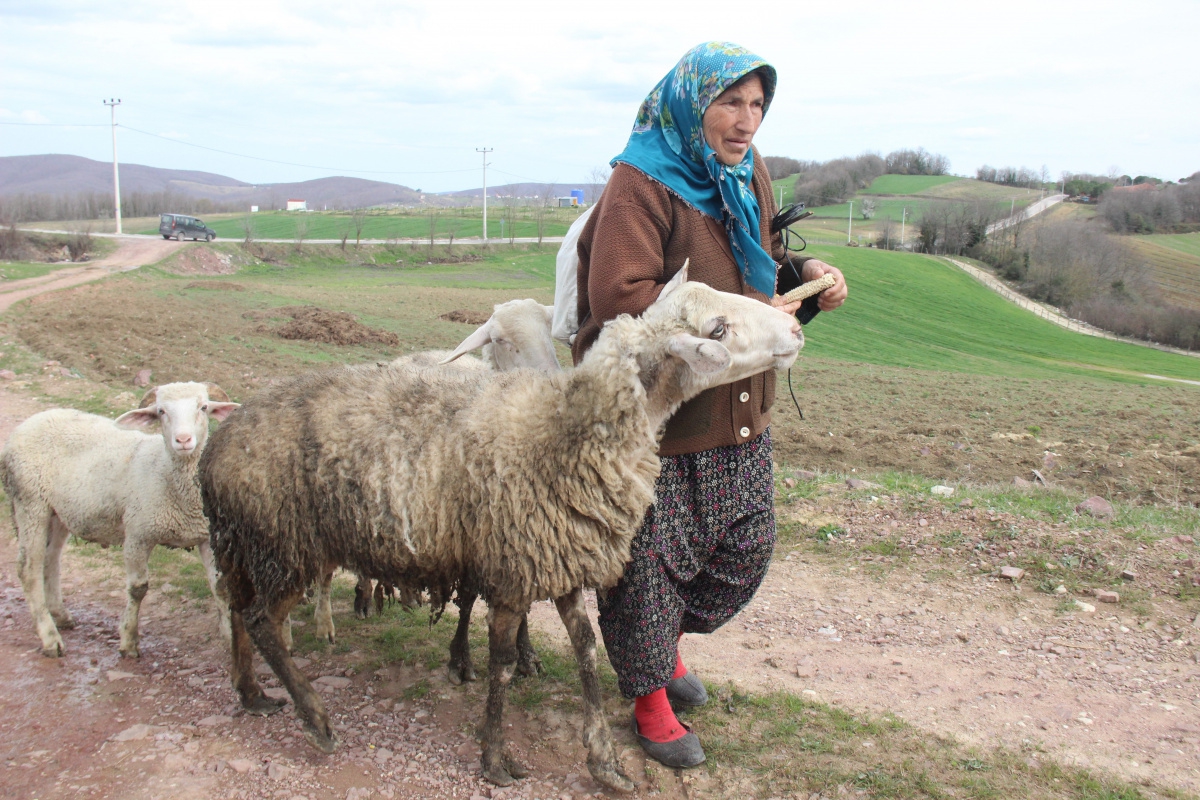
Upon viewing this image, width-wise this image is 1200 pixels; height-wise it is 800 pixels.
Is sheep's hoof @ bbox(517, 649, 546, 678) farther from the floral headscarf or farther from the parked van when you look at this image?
the parked van

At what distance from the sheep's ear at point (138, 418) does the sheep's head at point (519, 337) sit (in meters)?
1.85

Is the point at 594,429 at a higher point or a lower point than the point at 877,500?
higher

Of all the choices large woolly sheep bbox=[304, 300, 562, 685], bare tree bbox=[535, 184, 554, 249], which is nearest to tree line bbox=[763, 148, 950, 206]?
bare tree bbox=[535, 184, 554, 249]

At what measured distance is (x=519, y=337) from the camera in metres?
4.82

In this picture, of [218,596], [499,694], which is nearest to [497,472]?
[499,694]

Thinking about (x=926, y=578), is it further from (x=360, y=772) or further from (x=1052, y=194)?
(x=1052, y=194)

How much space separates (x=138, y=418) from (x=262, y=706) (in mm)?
2076

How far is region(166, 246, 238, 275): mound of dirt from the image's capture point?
97.0ft

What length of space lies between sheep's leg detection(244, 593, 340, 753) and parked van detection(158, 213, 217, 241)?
131 ft

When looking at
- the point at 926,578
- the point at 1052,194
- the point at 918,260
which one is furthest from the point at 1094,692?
the point at 1052,194

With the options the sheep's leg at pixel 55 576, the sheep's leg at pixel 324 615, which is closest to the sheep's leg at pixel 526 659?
the sheep's leg at pixel 324 615

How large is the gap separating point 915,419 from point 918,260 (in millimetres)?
46241

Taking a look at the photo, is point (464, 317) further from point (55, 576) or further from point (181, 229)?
point (181, 229)

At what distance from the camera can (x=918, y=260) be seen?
56250mm
